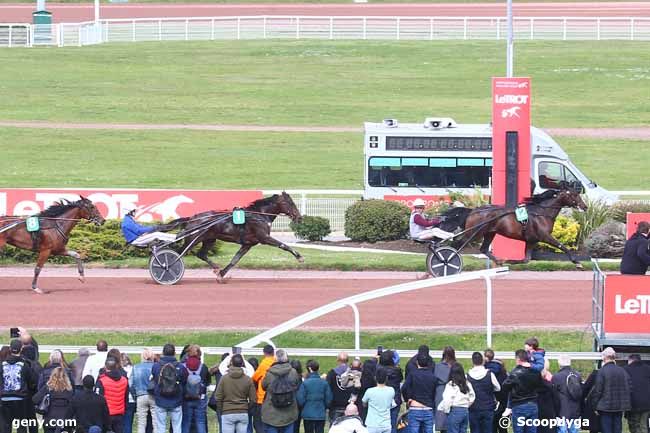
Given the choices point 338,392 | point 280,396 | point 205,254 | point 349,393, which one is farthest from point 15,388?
point 205,254

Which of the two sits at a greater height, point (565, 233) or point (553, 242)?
point (565, 233)

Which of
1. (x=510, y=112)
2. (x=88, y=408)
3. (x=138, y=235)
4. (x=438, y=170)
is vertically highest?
(x=510, y=112)

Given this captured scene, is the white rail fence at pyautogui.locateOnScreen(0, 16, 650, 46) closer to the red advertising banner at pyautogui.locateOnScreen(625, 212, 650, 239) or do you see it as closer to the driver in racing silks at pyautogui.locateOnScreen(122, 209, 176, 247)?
the red advertising banner at pyautogui.locateOnScreen(625, 212, 650, 239)

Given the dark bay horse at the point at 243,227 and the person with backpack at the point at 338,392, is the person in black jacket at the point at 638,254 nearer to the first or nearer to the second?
the person with backpack at the point at 338,392

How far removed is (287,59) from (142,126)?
12.0 metres

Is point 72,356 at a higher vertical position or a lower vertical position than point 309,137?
lower

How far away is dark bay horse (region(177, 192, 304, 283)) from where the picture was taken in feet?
77.0

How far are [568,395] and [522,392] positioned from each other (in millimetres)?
549

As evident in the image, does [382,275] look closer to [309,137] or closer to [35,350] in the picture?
[35,350]

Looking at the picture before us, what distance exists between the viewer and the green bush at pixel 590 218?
2695 cm

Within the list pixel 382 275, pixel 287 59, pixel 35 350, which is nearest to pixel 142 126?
pixel 287 59

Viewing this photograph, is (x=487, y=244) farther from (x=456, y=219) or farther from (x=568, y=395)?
(x=568, y=395)

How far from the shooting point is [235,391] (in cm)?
1468

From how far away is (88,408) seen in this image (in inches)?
548
